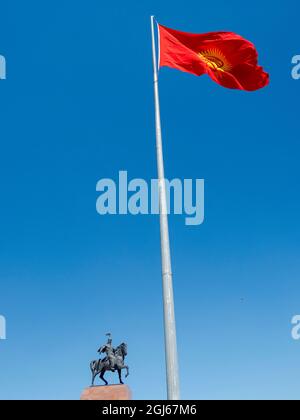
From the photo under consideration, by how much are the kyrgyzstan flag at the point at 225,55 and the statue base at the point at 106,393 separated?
15.0 meters

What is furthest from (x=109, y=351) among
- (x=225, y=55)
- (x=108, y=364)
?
(x=225, y=55)

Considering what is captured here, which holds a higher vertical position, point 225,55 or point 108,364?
point 225,55

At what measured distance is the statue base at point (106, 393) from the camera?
22078mm

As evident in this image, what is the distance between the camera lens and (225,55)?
587 inches

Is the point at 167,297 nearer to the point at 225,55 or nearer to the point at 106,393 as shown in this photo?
the point at 225,55

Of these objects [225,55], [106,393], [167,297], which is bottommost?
[106,393]

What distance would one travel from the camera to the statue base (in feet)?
→ 72.4

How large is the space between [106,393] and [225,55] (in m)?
16.2

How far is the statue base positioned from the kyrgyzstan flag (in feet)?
49.1

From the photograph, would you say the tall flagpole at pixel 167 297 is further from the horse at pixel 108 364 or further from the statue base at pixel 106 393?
the horse at pixel 108 364

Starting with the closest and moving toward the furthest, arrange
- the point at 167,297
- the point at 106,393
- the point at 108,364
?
the point at 167,297, the point at 106,393, the point at 108,364
